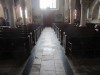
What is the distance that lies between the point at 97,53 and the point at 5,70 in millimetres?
3857

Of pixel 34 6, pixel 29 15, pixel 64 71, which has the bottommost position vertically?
pixel 64 71

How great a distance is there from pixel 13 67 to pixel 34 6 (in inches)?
988

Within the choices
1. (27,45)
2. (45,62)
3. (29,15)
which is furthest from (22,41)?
(29,15)

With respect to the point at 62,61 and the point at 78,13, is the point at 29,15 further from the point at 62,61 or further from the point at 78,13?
the point at 62,61

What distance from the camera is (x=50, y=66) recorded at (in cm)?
561

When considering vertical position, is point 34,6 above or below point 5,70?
above

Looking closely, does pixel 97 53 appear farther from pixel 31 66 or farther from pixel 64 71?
pixel 31 66

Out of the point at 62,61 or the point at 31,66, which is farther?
the point at 62,61

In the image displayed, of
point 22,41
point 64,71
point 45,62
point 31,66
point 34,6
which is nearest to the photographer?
point 64,71

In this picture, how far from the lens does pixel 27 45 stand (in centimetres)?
673

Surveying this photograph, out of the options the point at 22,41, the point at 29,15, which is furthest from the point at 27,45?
the point at 29,15

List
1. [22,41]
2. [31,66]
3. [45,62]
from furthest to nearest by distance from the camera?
1. [22,41]
2. [45,62]
3. [31,66]

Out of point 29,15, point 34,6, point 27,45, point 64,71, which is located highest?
point 34,6

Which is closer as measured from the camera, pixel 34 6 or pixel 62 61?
pixel 62 61
